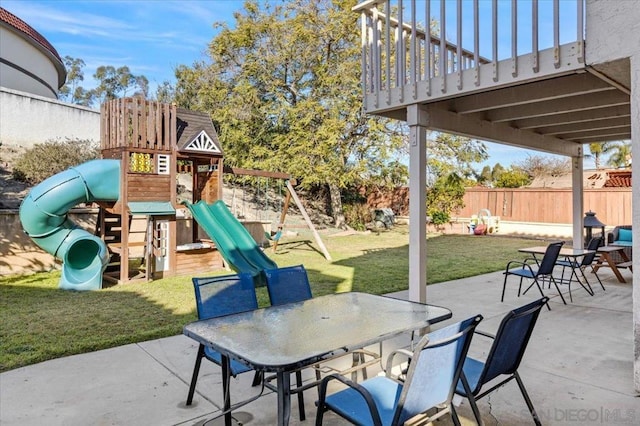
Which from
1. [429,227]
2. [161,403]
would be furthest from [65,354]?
[429,227]

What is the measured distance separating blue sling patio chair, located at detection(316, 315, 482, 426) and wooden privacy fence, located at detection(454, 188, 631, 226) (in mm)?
15201

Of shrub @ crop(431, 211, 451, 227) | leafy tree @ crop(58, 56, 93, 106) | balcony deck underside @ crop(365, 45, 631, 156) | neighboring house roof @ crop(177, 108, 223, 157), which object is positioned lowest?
shrub @ crop(431, 211, 451, 227)

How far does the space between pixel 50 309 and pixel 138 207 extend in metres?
2.18

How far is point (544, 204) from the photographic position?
15.9 meters

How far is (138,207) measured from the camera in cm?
701

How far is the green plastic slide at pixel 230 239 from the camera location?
7.02 m

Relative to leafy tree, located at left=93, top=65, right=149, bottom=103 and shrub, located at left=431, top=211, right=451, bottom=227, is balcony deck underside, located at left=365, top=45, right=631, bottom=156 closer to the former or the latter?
shrub, located at left=431, top=211, right=451, bottom=227

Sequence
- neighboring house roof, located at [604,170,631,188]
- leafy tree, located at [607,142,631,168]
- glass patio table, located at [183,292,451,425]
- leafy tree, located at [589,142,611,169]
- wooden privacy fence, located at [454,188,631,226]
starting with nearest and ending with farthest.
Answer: glass patio table, located at [183,292,451,425] → wooden privacy fence, located at [454,188,631,226] → neighboring house roof, located at [604,170,631,188] → leafy tree, located at [589,142,611,169] → leafy tree, located at [607,142,631,168]

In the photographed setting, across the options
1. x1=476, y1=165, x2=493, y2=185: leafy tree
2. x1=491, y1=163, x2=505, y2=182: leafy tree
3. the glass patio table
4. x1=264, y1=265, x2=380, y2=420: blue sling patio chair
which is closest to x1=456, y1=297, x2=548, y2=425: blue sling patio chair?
the glass patio table

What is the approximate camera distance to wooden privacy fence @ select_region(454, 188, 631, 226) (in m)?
14.2

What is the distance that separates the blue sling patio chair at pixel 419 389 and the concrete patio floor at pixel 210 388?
641 millimetres

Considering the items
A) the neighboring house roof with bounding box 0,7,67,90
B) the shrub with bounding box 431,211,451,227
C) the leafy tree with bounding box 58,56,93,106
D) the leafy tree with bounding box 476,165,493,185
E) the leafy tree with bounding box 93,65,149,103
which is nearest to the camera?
the neighboring house roof with bounding box 0,7,67,90

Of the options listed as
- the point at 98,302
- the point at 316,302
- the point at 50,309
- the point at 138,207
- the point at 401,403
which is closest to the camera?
the point at 401,403

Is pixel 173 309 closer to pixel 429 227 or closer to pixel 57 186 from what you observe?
pixel 57 186
